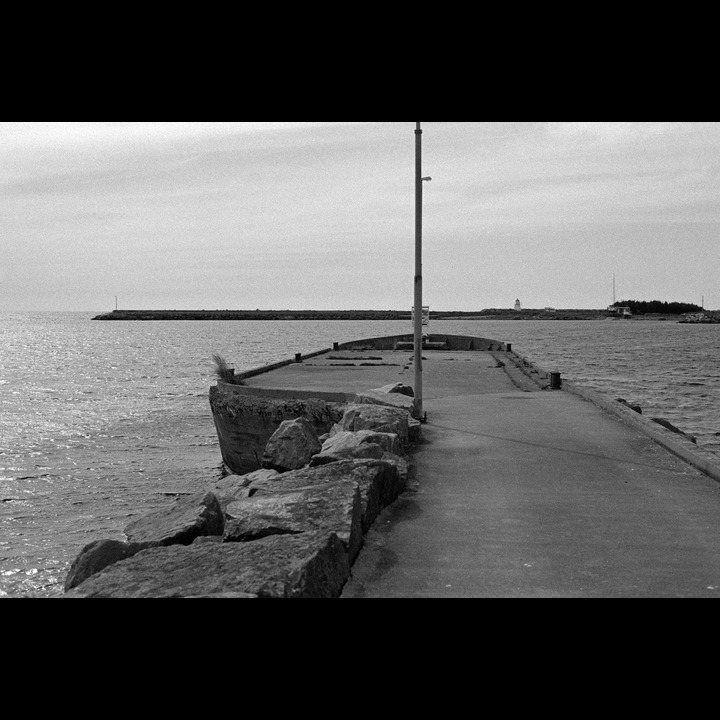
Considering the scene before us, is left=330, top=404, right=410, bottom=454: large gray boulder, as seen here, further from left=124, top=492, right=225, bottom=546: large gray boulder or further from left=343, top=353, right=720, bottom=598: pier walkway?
left=124, top=492, right=225, bottom=546: large gray boulder

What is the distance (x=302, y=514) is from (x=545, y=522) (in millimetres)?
2530

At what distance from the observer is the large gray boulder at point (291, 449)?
36.7 ft

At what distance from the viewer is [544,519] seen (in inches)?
309

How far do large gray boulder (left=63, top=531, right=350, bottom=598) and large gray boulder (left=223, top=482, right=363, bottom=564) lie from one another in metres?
0.35

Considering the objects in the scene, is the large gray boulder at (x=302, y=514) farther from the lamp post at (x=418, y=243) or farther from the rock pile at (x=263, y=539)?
the lamp post at (x=418, y=243)

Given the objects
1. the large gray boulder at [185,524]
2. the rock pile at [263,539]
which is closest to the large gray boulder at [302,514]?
the rock pile at [263,539]

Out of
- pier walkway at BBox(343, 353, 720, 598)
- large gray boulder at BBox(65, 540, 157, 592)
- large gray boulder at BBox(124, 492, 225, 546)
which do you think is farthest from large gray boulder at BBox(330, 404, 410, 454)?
large gray boulder at BBox(65, 540, 157, 592)

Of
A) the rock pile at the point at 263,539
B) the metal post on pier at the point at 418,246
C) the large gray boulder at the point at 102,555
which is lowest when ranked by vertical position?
the large gray boulder at the point at 102,555

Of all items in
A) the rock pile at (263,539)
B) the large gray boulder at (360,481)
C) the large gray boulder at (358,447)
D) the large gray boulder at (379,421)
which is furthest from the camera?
the large gray boulder at (379,421)

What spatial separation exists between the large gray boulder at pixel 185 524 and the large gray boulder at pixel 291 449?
3005 mm

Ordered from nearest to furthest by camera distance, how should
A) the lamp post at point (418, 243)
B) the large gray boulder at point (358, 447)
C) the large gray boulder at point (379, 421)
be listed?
the large gray boulder at point (358, 447), the large gray boulder at point (379, 421), the lamp post at point (418, 243)

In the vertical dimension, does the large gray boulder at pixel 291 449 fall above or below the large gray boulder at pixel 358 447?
below

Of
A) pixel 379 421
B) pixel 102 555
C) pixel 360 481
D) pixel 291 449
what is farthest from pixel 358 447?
pixel 102 555

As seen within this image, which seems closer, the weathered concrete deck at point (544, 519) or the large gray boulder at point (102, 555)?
the weathered concrete deck at point (544, 519)
